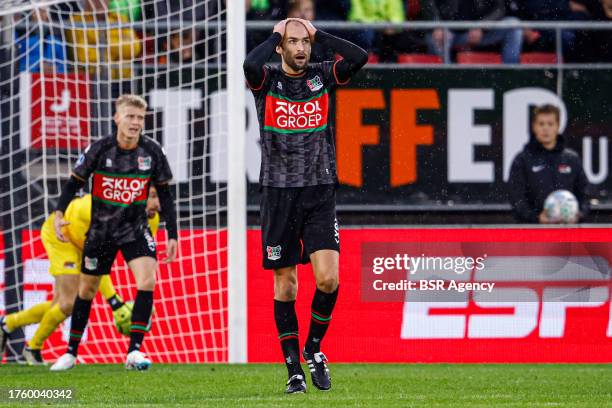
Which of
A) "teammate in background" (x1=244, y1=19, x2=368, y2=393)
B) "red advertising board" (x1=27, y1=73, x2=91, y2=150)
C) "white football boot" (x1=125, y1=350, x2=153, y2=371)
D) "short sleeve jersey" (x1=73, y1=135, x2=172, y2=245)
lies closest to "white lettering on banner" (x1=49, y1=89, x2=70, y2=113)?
"red advertising board" (x1=27, y1=73, x2=91, y2=150)

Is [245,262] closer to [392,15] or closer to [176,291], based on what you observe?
[176,291]

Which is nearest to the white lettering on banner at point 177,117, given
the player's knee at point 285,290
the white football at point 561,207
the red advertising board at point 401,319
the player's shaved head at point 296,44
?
the red advertising board at point 401,319

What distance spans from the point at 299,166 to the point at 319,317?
856 millimetres

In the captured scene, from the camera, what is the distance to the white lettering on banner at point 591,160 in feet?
40.3

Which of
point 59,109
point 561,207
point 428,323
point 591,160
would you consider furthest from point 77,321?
point 591,160

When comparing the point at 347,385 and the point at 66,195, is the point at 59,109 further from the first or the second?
the point at 347,385

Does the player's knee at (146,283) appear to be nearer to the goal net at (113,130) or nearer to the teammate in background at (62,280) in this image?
the teammate in background at (62,280)

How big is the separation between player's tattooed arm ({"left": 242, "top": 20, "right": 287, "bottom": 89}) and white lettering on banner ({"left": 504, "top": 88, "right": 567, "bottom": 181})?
16.9ft

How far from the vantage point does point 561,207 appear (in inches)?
447

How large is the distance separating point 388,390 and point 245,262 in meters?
2.64

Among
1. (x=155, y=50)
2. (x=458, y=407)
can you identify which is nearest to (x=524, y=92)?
(x=155, y=50)

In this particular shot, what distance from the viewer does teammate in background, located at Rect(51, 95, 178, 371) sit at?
9586 mm

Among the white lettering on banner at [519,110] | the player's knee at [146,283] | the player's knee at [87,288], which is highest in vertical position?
the white lettering on banner at [519,110]

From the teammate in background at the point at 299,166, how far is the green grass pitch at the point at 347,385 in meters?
0.48
